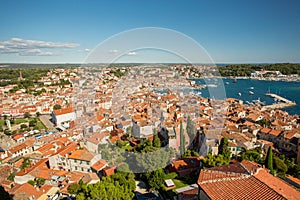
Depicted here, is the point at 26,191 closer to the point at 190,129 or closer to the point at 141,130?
the point at 141,130

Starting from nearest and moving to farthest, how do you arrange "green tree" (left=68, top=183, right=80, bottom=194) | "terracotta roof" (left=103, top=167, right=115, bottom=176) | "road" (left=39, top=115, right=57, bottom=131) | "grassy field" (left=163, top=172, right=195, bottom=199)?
"grassy field" (left=163, top=172, right=195, bottom=199)
"green tree" (left=68, top=183, right=80, bottom=194)
"terracotta roof" (left=103, top=167, right=115, bottom=176)
"road" (left=39, top=115, right=57, bottom=131)

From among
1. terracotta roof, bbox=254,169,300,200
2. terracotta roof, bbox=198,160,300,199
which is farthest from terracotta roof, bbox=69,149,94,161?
terracotta roof, bbox=254,169,300,200

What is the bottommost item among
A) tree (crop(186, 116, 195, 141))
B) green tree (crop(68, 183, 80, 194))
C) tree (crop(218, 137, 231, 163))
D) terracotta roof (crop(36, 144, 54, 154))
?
A: terracotta roof (crop(36, 144, 54, 154))

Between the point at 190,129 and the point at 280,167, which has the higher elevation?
the point at 190,129

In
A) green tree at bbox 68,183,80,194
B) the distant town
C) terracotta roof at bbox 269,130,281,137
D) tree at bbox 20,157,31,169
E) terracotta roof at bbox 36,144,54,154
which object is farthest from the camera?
terracotta roof at bbox 269,130,281,137

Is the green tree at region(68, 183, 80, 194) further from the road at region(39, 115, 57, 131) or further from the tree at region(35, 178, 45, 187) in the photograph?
the road at region(39, 115, 57, 131)

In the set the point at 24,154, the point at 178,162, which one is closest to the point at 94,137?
the point at 178,162

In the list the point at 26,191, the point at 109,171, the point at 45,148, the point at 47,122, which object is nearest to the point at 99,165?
the point at 109,171

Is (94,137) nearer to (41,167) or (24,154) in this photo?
(41,167)

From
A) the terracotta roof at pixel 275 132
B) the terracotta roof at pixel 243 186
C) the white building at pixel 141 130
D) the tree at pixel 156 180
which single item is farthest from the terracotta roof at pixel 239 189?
the terracotta roof at pixel 275 132

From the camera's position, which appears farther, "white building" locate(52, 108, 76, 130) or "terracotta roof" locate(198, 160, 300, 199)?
"white building" locate(52, 108, 76, 130)

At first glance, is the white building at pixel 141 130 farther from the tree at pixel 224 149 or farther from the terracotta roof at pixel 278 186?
the terracotta roof at pixel 278 186
